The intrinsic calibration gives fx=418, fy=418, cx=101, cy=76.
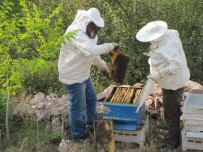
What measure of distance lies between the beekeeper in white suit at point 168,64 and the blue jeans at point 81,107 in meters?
1.04

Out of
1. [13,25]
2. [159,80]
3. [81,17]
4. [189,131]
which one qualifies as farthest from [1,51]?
[189,131]

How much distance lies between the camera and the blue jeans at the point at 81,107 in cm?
586

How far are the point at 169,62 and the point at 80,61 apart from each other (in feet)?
4.13

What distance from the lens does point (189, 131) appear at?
5488 millimetres

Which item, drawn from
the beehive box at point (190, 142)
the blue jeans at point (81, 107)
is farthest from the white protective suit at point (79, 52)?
the beehive box at point (190, 142)

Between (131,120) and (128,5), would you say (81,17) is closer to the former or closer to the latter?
(131,120)

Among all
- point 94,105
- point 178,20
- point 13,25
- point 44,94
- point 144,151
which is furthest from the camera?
point 178,20

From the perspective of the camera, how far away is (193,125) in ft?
17.9

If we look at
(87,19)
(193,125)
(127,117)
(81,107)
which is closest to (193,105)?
(193,125)

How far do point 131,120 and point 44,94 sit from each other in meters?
2.48

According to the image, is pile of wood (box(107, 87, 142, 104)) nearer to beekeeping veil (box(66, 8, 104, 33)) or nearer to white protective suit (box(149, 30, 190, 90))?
white protective suit (box(149, 30, 190, 90))

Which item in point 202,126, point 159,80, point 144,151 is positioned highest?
point 159,80

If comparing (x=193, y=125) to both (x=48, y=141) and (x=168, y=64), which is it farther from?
(x=48, y=141)

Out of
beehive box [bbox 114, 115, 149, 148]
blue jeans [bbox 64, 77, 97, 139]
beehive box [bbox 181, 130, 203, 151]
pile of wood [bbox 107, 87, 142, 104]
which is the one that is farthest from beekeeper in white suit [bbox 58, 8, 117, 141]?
beehive box [bbox 181, 130, 203, 151]
